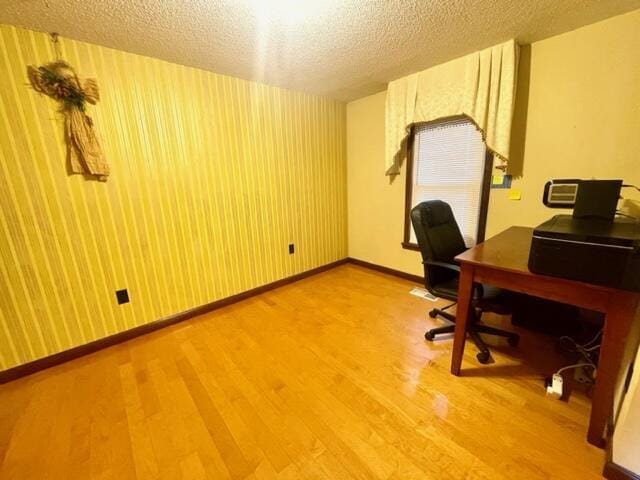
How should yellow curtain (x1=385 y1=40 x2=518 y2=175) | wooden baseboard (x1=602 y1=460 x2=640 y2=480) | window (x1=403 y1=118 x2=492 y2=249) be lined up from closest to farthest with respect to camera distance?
wooden baseboard (x1=602 y1=460 x2=640 y2=480) < yellow curtain (x1=385 y1=40 x2=518 y2=175) < window (x1=403 y1=118 x2=492 y2=249)

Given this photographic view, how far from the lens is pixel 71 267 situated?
6.18 feet

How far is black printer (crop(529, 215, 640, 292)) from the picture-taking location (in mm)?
1031

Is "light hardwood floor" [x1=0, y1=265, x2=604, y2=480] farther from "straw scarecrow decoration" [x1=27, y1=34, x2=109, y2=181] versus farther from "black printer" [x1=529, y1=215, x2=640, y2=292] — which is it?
"straw scarecrow decoration" [x1=27, y1=34, x2=109, y2=181]

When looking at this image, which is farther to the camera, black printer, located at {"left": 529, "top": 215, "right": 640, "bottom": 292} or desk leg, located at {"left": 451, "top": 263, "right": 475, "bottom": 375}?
desk leg, located at {"left": 451, "top": 263, "right": 475, "bottom": 375}

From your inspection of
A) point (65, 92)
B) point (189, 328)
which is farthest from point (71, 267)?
point (65, 92)

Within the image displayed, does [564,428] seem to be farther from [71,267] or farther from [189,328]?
[71,267]

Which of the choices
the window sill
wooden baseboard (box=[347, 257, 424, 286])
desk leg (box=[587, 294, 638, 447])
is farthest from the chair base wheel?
the window sill

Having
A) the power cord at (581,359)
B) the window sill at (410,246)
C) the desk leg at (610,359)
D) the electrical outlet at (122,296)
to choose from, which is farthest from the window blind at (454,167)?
the electrical outlet at (122,296)

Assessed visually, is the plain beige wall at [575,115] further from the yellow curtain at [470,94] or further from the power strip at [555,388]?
the power strip at [555,388]

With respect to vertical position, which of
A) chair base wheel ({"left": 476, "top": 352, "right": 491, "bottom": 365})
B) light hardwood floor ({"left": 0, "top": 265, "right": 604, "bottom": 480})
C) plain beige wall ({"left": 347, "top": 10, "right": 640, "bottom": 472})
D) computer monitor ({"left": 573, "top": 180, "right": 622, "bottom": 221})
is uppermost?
plain beige wall ({"left": 347, "top": 10, "right": 640, "bottom": 472})

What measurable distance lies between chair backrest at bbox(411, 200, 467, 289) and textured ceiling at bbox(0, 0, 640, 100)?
1187mm

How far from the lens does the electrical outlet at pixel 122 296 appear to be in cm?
209

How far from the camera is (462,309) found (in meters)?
1.53

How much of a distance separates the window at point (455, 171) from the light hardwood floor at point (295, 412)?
1196 millimetres
